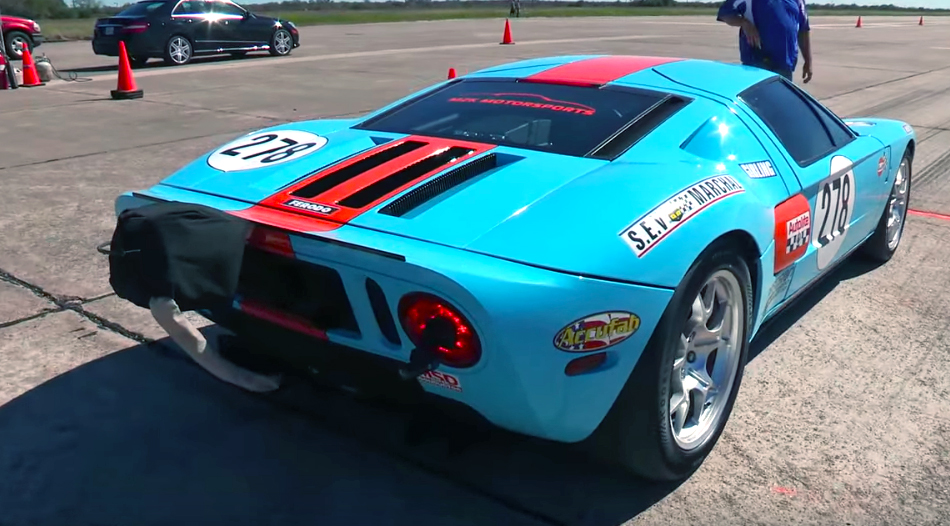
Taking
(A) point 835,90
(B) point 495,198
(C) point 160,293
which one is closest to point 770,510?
(B) point 495,198

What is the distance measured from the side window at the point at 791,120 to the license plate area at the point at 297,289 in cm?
201

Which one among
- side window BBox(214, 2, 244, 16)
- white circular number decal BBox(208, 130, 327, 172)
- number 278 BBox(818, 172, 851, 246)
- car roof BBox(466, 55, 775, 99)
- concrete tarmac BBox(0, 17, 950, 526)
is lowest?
concrete tarmac BBox(0, 17, 950, 526)

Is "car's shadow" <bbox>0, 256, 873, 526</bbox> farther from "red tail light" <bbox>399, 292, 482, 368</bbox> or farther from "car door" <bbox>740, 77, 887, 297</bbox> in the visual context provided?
"car door" <bbox>740, 77, 887, 297</bbox>

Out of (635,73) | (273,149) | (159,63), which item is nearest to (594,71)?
(635,73)

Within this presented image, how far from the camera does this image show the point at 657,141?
3131 millimetres

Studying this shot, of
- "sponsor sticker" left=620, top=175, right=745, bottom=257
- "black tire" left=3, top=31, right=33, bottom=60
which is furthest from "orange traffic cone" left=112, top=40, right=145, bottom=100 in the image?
"sponsor sticker" left=620, top=175, right=745, bottom=257

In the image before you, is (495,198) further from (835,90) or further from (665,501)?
(835,90)

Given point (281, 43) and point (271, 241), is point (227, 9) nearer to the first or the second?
point (281, 43)

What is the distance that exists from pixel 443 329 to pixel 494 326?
0.16 meters

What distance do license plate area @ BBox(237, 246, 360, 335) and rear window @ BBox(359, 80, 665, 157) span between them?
3.03 feet

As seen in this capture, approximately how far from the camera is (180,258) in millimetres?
2436

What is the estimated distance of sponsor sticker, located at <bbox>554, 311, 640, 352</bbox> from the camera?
226cm

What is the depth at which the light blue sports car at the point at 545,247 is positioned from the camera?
7.51 feet

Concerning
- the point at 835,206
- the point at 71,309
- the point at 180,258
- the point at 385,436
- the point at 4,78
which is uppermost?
the point at 180,258
